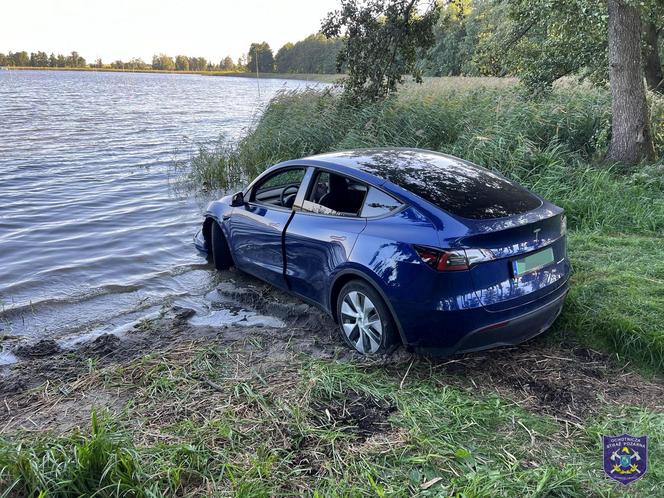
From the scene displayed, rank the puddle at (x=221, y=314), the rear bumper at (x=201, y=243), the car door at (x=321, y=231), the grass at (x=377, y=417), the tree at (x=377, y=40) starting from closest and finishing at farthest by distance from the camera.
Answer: the grass at (x=377, y=417), the car door at (x=321, y=231), the puddle at (x=221, y=314), the rear bumper at (x=201, y=243), the tree at (x=377, y=40)

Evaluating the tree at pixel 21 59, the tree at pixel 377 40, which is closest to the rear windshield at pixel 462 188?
the tree at pixel 377 40

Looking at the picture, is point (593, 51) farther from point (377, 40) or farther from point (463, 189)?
point (463, 189)

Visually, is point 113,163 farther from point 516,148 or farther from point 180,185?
point 516,148

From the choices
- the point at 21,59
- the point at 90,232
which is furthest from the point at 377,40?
the point at 21,59

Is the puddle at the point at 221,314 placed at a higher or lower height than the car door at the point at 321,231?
lower

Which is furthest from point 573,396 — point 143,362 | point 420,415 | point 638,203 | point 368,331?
point 638,203

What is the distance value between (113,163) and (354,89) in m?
7.03

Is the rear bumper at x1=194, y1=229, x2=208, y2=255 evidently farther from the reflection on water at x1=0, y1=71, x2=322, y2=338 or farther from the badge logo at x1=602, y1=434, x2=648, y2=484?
the badge logo at x1=602, y1=434, x2=648, y2=484

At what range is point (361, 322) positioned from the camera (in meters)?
4.37

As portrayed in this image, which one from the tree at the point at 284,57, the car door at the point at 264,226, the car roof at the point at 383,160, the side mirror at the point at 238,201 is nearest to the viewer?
the car roof at the point at 383,160

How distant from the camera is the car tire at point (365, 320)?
4137 mm

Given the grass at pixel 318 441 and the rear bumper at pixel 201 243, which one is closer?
the grass at pixel 318 441

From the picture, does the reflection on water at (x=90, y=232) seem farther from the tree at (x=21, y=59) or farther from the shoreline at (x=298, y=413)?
the tree at (x=21, y=59)

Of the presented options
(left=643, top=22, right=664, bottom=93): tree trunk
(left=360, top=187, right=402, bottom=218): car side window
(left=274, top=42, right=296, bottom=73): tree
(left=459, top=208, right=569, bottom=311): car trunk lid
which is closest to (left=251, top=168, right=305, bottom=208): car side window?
(left=360, top=187, right=402, bottom=218): car side window
